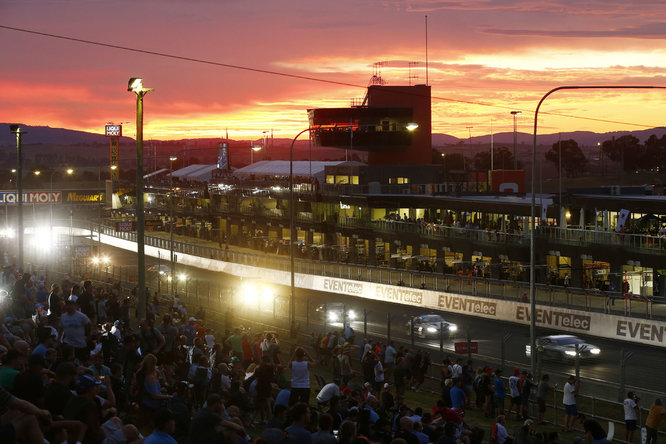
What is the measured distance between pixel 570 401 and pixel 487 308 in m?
14.8

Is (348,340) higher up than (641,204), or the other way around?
(641,204)

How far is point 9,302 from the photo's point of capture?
23.5 meters

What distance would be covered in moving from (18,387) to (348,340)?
62.9 ft

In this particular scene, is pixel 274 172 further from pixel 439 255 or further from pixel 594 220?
pixel 594 220

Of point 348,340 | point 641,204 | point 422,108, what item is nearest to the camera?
point 348,340

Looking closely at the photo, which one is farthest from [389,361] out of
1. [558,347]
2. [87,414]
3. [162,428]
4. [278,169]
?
[278,169]

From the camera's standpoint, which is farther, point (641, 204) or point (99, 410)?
point (641, 204)

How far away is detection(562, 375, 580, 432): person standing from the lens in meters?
21.1

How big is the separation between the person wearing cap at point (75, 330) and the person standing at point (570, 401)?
11309 millimetres

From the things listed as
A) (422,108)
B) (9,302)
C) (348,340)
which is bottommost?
(348,340)

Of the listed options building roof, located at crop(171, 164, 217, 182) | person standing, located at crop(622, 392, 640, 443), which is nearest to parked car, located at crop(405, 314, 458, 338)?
person standing, located at crop(622, 392, 640, 443)

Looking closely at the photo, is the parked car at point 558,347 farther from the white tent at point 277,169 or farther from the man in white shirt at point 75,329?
A: the white tent at point 277,169

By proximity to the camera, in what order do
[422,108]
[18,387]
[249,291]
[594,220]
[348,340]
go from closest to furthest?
1. [18,387]
2. [348,340]
3. [249,291]
4. [594,220]
5. [422,108]

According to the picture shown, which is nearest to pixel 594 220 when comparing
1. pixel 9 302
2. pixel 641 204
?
pixel 641 204
